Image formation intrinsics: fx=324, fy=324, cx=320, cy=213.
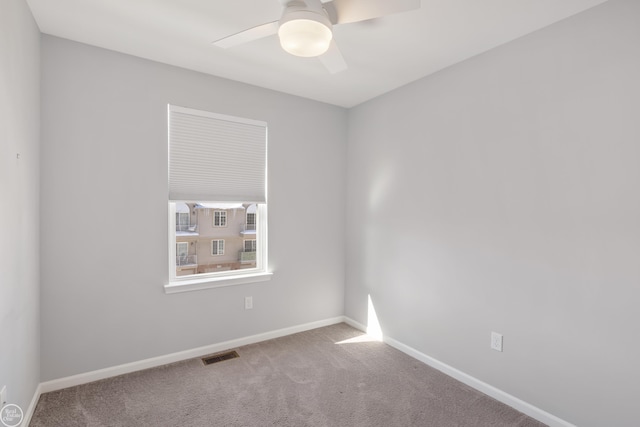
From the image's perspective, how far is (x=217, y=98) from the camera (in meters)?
2.96

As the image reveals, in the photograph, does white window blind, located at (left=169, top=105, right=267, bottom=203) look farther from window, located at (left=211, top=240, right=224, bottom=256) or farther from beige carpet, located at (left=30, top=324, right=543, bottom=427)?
beige carpet, located at (left=30, top=324, right=543, bottom=427)

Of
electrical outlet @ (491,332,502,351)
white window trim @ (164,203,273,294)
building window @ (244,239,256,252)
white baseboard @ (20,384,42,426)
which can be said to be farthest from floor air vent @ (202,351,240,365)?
electrical outlet @ (491,332,502,351)

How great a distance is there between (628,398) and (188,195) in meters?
3.25

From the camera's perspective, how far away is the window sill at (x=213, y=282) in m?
2.77

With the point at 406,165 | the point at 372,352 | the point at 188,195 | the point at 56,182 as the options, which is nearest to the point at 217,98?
the point at 188,195

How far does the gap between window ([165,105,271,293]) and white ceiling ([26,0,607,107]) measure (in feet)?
1.63

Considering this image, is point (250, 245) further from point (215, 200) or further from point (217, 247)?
point (215, 200)

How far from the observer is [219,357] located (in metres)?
2.90

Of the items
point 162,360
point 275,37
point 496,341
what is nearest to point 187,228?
point 162,360

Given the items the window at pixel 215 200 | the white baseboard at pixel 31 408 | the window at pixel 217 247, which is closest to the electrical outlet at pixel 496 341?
the window at pixel 215 200

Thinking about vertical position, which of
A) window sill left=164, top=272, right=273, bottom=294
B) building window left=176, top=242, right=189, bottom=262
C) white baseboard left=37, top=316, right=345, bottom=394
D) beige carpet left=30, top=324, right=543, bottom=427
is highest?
building window left=176, top=242, right=189, bottom=262

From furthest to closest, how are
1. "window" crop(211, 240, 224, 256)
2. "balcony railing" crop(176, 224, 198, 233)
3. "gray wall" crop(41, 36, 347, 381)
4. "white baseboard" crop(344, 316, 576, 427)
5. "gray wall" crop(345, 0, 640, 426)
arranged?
"window" crop(211, 240, 224, 256) → "balcony railing" crop(176, 224, 198, 233) → "gray wall" crop(41, 36, 347, 381) → "white baseboard" crop(344, 316, 576, 427) → "gray wall" crop(345, 0, 640, 426)

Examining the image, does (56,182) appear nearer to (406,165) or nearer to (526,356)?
(406,165)

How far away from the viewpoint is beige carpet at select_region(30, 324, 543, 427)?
2.08m
